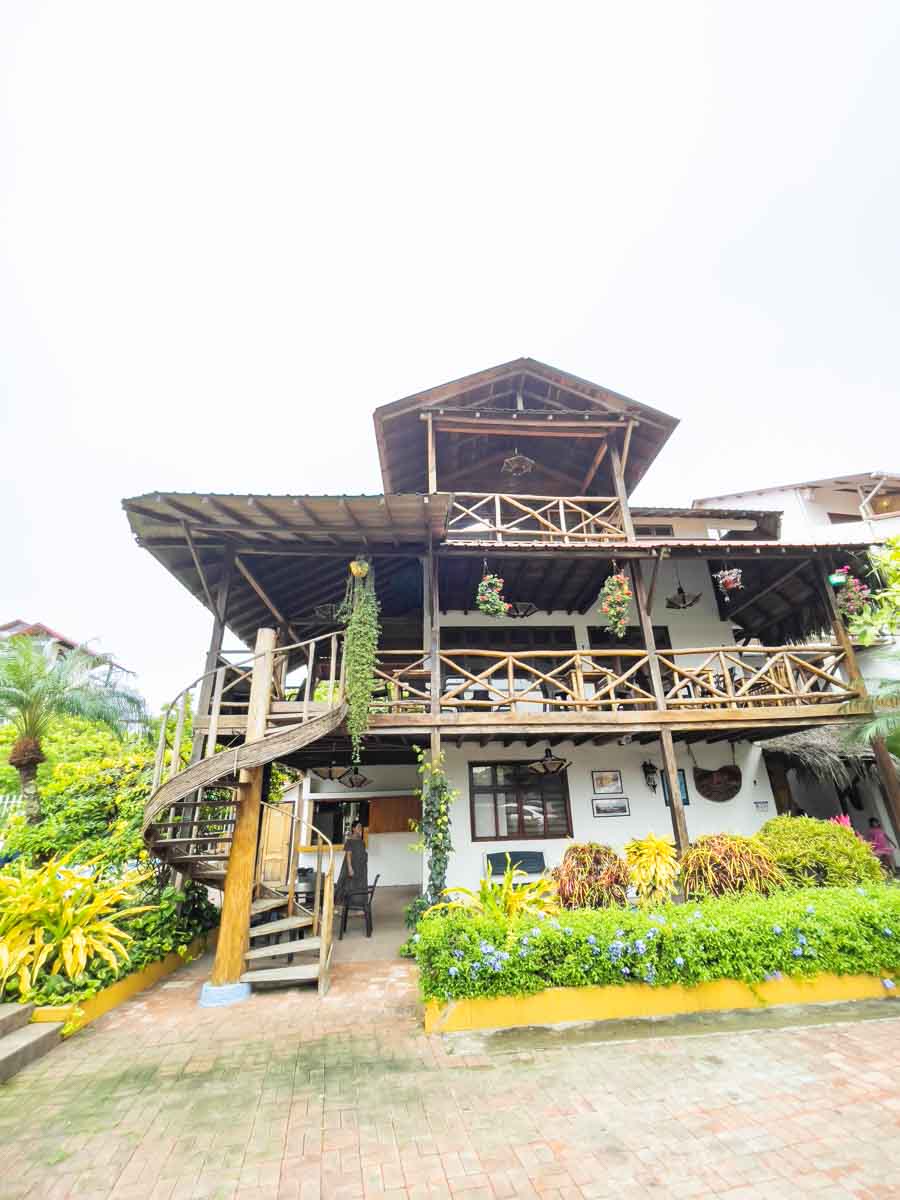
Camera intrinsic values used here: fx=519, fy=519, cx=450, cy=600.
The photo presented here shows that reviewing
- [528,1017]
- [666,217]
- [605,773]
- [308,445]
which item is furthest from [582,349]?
[528,1017]

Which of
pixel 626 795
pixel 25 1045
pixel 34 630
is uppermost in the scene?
pixel 34 630

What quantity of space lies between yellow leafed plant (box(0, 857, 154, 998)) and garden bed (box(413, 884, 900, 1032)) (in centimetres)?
408

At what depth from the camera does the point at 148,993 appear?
6.92 m

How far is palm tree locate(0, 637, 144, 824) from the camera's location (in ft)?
35.7

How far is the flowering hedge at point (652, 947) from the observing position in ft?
18.4

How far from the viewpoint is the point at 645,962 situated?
5770mm

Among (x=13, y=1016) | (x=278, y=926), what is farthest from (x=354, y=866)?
(x=13, y=1016)

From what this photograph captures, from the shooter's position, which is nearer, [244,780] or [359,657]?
[244,780]

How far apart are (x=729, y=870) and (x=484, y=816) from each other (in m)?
4.54

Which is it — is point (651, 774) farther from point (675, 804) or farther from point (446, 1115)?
point (446, 1115)

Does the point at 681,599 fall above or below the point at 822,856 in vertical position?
above

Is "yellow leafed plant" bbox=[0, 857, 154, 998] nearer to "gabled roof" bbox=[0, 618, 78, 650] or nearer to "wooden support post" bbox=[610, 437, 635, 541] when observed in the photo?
"wooden support post" bbox=[610, 437, 635, 541]

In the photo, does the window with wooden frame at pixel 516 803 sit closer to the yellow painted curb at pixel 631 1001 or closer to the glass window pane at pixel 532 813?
the glass window pane at pixel 532 813

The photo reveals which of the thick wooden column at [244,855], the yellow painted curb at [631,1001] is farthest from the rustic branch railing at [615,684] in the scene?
the yellow painted curb at [631,1001]
